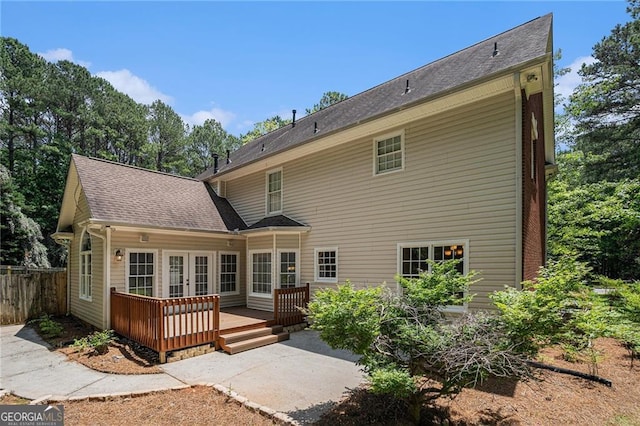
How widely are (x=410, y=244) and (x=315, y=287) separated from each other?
330 cm

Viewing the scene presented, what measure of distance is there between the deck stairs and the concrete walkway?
0.62ft

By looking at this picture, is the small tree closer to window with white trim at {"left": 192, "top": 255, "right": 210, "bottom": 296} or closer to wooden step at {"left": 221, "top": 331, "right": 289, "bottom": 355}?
wooden step at {"left": 221, "top": 331, "right": 289, "bottom": 355}

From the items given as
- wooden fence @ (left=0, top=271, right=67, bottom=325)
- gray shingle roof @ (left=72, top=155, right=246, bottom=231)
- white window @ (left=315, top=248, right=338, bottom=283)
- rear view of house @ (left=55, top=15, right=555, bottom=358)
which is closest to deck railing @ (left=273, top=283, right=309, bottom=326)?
rear view of house @ (left=55, top=15, right=555, bottom=358)

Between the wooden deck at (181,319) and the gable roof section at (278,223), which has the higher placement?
the gable roof section at (278,223)

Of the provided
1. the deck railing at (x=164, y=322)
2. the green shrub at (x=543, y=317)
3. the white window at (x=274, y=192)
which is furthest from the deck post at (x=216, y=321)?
the green shrub at (x=543, y=317)

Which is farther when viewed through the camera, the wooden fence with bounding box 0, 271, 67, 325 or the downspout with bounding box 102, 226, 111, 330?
the wooden fence with bounding box 0, 271, 67, 325

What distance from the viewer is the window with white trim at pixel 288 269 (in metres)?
10.1

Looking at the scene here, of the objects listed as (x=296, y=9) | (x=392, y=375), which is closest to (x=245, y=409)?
(x=392, y=375)

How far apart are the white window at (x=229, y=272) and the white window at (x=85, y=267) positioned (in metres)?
3.79

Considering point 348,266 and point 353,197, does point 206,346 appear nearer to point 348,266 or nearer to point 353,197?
point 348,266

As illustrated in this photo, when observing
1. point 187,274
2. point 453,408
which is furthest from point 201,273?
point 453,408

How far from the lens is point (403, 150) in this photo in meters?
7.99

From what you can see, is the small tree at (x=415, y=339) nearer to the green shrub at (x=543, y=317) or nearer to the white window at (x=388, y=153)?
the green shrub at (x=543, y=317)

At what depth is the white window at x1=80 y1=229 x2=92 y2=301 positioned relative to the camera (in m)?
9.78
